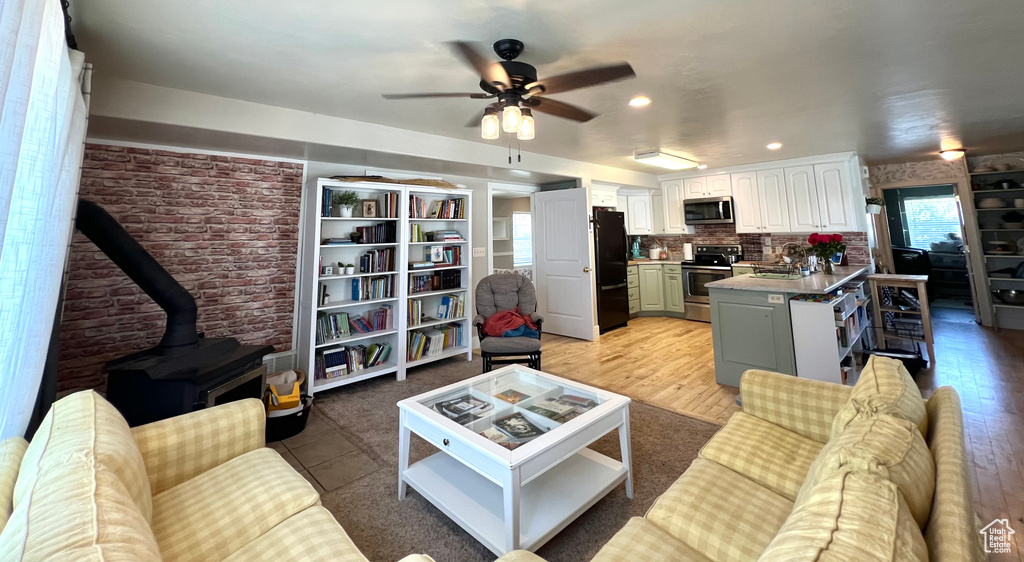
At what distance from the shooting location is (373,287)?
3.52m

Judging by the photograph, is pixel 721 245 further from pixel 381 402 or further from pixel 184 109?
pixel 184 109

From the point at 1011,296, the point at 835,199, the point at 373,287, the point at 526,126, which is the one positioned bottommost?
the point at 1011,296

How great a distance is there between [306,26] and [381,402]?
2.56 meters

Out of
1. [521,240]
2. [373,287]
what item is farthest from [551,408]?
[521,240]

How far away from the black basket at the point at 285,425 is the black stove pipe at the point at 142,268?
2.33ft

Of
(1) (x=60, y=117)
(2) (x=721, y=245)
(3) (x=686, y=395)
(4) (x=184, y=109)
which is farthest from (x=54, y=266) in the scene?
(2) (x=721, y=245)

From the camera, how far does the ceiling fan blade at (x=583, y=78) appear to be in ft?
5.30

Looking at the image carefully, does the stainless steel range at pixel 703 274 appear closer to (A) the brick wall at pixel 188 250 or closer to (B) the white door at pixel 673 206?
(B) the white door at pixel 673 206

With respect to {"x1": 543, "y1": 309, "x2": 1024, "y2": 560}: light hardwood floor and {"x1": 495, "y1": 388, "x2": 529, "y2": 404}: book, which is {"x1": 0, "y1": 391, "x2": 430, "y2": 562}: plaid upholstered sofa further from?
{"x1": 543, "y1": 309, "x2": 1024, "y2": 560}: light hardwood floor

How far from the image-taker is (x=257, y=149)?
296cm

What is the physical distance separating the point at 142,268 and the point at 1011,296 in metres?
8.69

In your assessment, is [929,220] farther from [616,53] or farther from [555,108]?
[555,108]

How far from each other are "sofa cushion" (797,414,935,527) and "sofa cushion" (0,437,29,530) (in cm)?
186

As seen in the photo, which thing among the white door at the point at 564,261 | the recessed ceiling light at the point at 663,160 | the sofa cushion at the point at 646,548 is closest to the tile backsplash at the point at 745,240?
the recessed ceiling light at the point at 663,160
